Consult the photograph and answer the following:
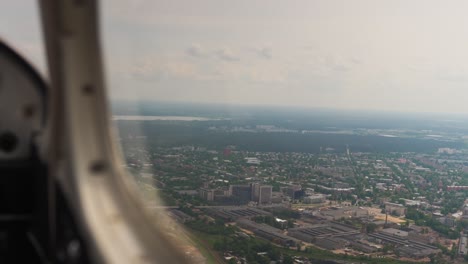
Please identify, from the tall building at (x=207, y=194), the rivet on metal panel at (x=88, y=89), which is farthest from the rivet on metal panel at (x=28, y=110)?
the tall building at (x=207, y=194)

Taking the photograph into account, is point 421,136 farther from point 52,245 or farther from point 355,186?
point 52,245

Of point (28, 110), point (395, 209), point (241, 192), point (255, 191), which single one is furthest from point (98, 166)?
point (395, 209)

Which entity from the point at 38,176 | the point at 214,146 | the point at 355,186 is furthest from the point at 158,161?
the point at 355,186

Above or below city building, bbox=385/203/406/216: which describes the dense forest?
above

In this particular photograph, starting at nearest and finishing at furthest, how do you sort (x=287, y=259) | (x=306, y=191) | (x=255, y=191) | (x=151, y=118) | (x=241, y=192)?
(x=151, y=118), (x=287, y=259), (x=241, y=192), (x=255, y=191), (x=306, y=191)

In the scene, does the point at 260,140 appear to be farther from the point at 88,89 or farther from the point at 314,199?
the point at 88,89

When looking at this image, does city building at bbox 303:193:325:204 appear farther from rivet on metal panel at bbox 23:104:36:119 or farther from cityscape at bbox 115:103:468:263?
rivet on metal panel at bbox 23:104:36:119

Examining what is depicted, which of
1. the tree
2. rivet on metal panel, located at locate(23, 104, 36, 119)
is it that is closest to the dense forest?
rivet on metal panel, located at locate(23, 104, 36, 119)

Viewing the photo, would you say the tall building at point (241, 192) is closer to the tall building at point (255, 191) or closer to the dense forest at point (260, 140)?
the tall building at point (255, 191)
